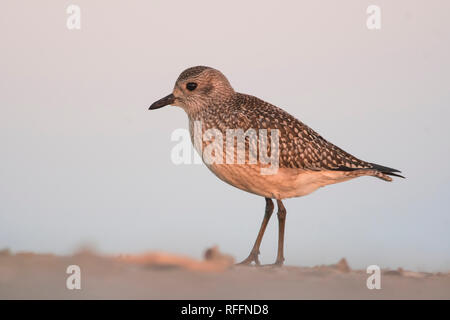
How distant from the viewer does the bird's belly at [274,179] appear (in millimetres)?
10656

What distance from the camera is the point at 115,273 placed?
820 centimetres

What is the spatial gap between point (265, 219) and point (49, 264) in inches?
163

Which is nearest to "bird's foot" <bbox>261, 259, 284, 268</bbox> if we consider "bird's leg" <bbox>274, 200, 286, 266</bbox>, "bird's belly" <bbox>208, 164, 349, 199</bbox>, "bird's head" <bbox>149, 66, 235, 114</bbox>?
"bird's leg" <bbox>274, 200, 286, 266</bbox>

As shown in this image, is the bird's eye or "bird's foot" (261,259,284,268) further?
the bird's eye

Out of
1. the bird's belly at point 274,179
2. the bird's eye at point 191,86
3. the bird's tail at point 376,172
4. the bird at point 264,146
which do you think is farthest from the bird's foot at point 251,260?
the bird's eye at point 191,86

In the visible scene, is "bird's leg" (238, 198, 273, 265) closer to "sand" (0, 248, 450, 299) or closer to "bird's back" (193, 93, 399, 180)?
"bird's back" (193, 93, 399, 180)

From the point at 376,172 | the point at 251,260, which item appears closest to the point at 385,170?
the point at 376,172

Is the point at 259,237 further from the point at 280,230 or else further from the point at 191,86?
the point at 191,86

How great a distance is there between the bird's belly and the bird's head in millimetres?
1330

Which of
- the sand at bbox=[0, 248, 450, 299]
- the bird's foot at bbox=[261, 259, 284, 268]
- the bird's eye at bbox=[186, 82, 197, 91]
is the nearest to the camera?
the sand at bbox=[0, 248, 450, 299]

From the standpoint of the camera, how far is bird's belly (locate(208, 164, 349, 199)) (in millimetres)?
10656
